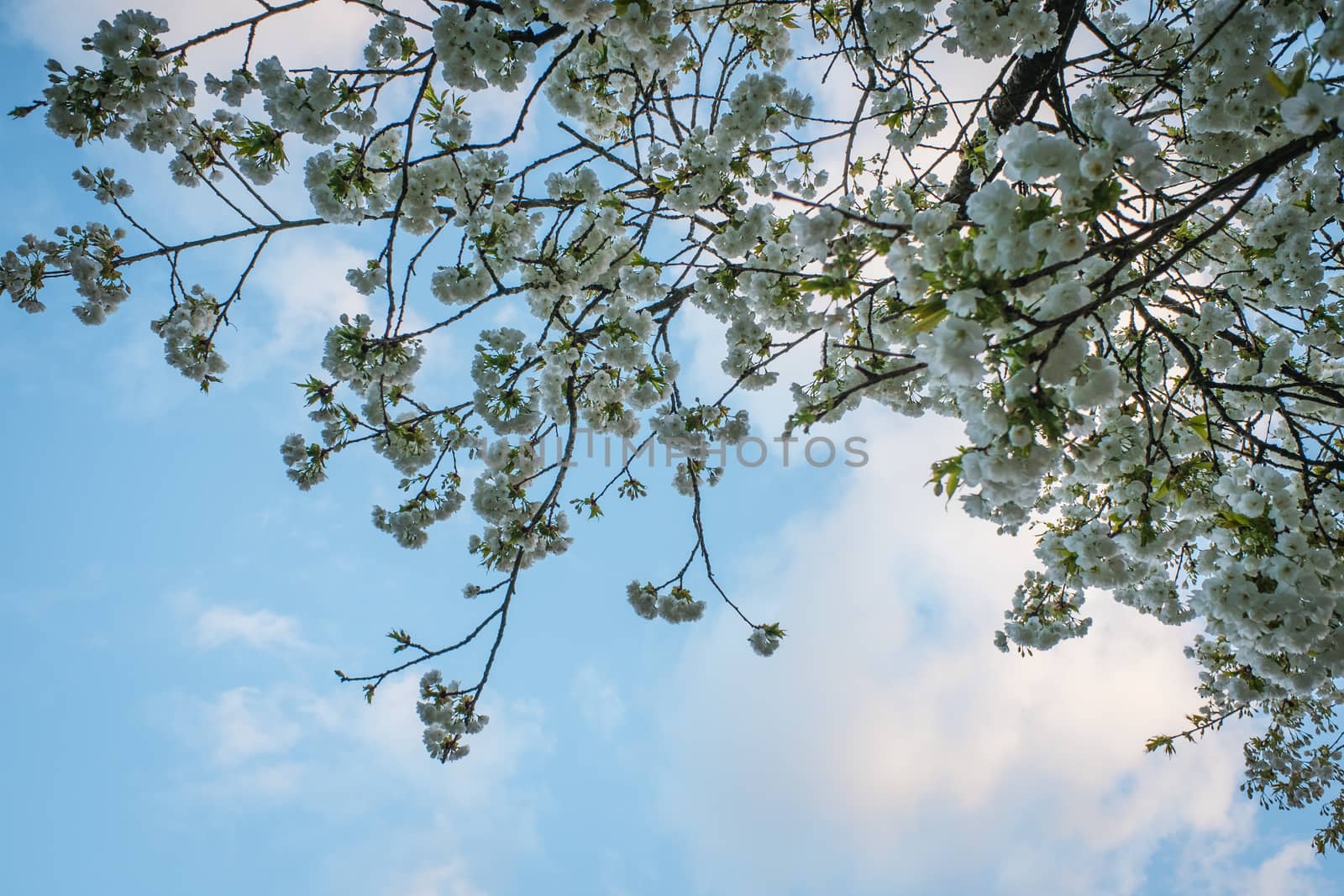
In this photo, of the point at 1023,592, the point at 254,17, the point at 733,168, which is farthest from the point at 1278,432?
the point at 254,17

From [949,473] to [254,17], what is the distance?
3591mm

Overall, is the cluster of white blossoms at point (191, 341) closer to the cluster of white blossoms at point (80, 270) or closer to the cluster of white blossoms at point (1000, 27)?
the cluster of white blossoms at point (80, 270)

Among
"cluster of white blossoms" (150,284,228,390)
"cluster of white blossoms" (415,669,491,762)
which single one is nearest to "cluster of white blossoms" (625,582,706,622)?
"cluster of white blossoms" (415,669,491,762)

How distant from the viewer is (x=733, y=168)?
3.88 meters

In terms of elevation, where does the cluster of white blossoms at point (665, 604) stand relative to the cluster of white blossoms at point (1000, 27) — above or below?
below

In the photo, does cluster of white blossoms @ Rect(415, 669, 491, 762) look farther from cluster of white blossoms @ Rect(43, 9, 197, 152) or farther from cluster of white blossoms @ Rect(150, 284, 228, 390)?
cluster of white blossoms @ Rect(43, 9, 197, 152)

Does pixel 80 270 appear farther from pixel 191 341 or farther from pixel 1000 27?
pixel 1000 27

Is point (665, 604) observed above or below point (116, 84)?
below

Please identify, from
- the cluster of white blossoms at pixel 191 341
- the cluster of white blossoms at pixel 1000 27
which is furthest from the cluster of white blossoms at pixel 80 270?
the cluster of white blossoms at pixel 1000 27

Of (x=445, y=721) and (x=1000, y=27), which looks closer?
(x=1000, y=27)

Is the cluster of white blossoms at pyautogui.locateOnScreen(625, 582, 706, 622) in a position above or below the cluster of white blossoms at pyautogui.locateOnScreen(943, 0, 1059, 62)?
below

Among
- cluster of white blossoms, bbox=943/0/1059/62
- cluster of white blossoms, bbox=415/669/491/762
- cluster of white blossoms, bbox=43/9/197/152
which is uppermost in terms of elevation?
cluster of white blossoms, bbox=43/9/197/152

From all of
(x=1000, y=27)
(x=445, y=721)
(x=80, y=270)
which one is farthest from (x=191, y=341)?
(x=1000, y=27)

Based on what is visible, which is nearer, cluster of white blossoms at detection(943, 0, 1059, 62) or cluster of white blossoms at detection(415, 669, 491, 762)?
cluster of white blossoms at detection(943, 0, 1059, 62)
